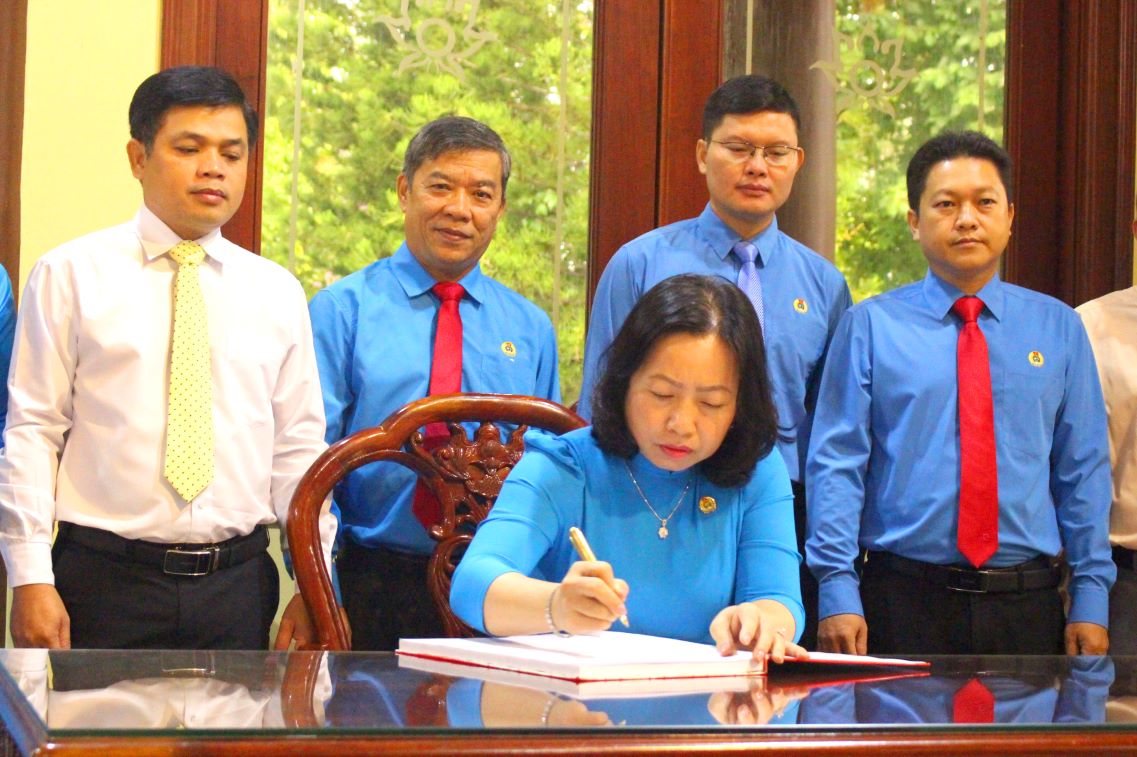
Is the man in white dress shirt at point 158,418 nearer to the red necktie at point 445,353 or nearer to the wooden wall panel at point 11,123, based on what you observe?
the red necktie at point 445,353

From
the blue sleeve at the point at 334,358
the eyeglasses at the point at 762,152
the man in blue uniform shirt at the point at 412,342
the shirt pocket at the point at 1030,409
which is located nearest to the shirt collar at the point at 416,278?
the man in blue uniform shirt at the point at 412,342

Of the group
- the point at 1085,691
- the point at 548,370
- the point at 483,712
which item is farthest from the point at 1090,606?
the point at 483,712

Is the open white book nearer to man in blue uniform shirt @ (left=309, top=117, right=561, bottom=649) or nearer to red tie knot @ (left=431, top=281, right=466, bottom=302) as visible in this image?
man in blue uniform shirt @ (left=309, top=117, right=561, bottom=649)

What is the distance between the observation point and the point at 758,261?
9.87ft

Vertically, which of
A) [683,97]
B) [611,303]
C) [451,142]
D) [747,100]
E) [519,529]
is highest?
[683,97]

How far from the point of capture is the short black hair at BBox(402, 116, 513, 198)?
2.90 metres

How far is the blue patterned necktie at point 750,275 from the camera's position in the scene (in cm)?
292

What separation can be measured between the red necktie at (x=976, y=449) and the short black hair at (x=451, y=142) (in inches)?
41.0

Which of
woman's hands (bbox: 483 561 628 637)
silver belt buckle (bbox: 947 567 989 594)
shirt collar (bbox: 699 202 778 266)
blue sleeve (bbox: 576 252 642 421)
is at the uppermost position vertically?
shirt collar (bbox: 699 202 778 266)

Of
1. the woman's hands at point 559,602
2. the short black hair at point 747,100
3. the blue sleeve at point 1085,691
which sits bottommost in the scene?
the blue sleeve at point 1085,691

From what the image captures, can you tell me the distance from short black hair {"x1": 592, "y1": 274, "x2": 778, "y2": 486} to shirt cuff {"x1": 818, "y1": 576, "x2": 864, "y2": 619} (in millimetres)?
728

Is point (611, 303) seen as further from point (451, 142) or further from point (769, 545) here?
point (769, 545)

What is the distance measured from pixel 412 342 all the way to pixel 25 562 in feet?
2.89

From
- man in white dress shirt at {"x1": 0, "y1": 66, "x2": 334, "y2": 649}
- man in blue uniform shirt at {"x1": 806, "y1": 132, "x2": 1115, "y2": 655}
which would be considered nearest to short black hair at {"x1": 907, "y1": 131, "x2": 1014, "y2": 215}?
man in blue uniform shirt at {"x1": 806, "y1": 132, "x2": 1115, "y2": 655}
